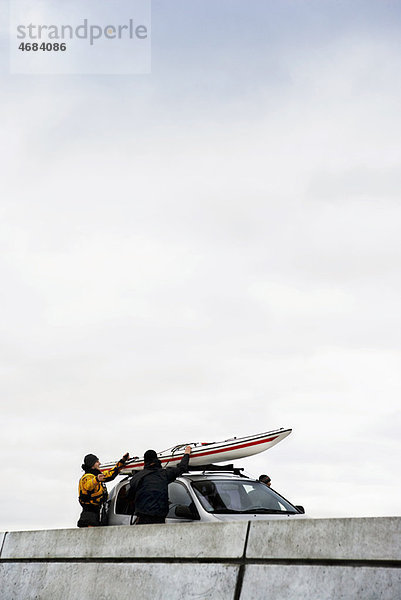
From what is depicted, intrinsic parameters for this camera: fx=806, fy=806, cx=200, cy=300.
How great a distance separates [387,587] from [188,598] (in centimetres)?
224

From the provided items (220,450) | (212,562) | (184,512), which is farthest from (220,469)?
(212,562)

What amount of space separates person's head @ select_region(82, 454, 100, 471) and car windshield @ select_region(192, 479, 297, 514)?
2.16 meters

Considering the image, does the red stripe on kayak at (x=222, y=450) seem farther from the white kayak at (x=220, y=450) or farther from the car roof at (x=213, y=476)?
the car roof at (x=213, y=476)

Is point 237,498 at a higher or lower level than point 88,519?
higher

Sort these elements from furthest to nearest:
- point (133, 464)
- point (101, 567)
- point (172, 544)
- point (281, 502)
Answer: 1. point (133, 464)
2. point (281, 502)
3. point (101, 567)
4. point (172, 544)

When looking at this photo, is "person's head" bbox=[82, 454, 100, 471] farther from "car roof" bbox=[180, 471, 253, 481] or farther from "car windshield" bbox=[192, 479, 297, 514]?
"car windshield" bbox=[192, 479, 297, 514]

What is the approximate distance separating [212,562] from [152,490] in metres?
3.75

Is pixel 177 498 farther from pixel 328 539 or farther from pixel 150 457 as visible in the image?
pixel 328 539

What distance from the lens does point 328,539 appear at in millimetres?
6863

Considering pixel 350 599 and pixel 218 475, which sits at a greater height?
pixel 218 475

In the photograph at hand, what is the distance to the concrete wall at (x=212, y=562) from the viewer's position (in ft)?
21.5

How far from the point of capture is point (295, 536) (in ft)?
23.4

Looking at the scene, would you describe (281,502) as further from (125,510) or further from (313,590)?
(313,590)

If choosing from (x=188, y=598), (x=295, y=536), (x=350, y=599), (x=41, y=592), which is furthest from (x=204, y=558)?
(x=41, y=592)
